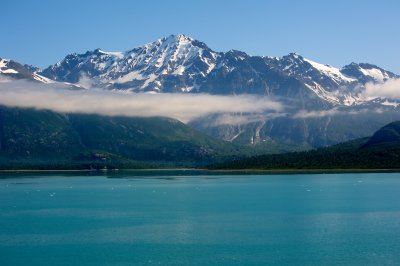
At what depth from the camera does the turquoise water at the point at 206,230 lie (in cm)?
Answer: 6625

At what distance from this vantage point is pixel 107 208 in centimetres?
11944

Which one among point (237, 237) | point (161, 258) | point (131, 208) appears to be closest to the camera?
point (161, 258)

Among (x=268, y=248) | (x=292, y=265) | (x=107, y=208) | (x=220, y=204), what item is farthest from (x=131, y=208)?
(x=292, y=265)

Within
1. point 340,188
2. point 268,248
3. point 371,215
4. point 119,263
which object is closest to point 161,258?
point 119,263

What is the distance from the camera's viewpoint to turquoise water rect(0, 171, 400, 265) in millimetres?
66250

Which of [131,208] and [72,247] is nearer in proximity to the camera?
[72,247]

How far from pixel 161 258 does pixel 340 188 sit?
4089 inches

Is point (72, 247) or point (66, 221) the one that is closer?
point (72, 247)

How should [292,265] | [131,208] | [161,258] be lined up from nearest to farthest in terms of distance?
[292,265] → [161,258] → [131,208]

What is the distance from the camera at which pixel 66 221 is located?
99.0 metres

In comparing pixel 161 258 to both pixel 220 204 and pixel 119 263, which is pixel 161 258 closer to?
pixel 119 263

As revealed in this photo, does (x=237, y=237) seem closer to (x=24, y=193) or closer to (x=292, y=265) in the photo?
(x=292, y=265)

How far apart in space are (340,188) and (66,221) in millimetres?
86734

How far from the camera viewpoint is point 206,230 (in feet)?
278
